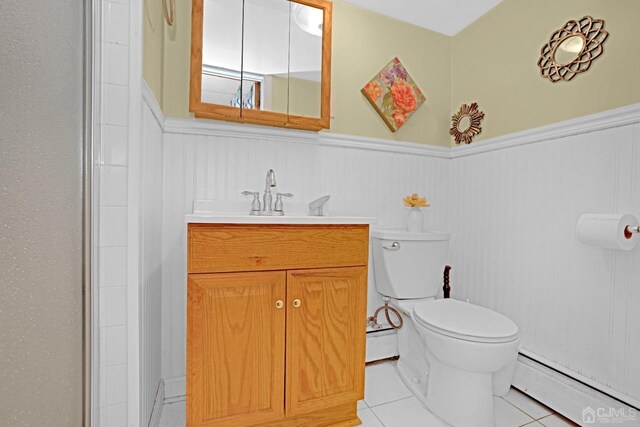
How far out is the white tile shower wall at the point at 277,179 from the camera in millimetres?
1465

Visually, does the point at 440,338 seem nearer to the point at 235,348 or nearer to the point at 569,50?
the point at 235,348

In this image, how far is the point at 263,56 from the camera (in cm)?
157

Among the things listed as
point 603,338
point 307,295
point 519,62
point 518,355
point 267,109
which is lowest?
point 518,355

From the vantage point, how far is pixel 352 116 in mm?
1827

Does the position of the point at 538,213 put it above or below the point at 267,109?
below

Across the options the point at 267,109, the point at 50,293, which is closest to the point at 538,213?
the point at 267,109

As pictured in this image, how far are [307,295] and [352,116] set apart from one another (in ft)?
3.61

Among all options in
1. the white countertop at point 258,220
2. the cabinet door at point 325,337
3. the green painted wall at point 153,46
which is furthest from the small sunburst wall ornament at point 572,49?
the green painted wall at point 153,46

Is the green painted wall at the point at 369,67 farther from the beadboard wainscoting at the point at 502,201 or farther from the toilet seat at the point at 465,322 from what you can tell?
the toilet seat at the point at 465,322

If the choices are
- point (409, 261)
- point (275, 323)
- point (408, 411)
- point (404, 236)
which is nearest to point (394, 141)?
point (404, 236)

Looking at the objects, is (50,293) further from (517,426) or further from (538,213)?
(538,213)

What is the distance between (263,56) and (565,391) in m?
2.05

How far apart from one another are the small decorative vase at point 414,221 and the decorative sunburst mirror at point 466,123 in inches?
23.3

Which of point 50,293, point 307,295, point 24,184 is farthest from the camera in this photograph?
point 307,295
